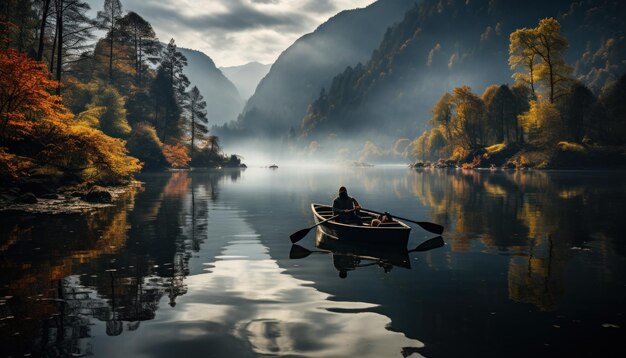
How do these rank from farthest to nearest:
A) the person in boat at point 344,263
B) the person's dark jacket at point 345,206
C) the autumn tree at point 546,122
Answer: the autumn tree at point 546,122 → the person's dark jacket at point 345,206 → the person in boat at point 344,263

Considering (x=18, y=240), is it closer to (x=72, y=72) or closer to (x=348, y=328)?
(x=348, y=328)

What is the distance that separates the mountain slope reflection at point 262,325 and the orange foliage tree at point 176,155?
87593 mm

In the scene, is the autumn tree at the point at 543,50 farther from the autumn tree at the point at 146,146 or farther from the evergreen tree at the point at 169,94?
the evergreen tree at the point at 169,94

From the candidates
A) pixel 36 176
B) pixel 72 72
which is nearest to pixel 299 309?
pixel 36 176

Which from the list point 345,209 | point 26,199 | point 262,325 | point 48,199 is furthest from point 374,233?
point 48,199

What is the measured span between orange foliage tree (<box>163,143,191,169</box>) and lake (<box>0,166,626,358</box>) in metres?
75.6

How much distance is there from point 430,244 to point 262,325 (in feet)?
36.0

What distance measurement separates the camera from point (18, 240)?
17984 mm

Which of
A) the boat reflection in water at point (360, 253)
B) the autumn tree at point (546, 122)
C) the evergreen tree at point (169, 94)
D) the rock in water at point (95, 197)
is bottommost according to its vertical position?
the boat reflection in water at point (360, 253)

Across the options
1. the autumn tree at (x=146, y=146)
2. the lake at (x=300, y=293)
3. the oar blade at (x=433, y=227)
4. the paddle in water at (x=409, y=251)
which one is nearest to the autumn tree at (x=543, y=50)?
the autumn tree at (x=146, y=146)

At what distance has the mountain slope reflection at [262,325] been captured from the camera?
7.97m

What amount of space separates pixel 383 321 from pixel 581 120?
87.9 metres

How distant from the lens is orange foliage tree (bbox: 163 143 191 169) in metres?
97.1

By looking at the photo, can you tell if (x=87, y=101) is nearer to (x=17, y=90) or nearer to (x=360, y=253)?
(x=17, y=90)
